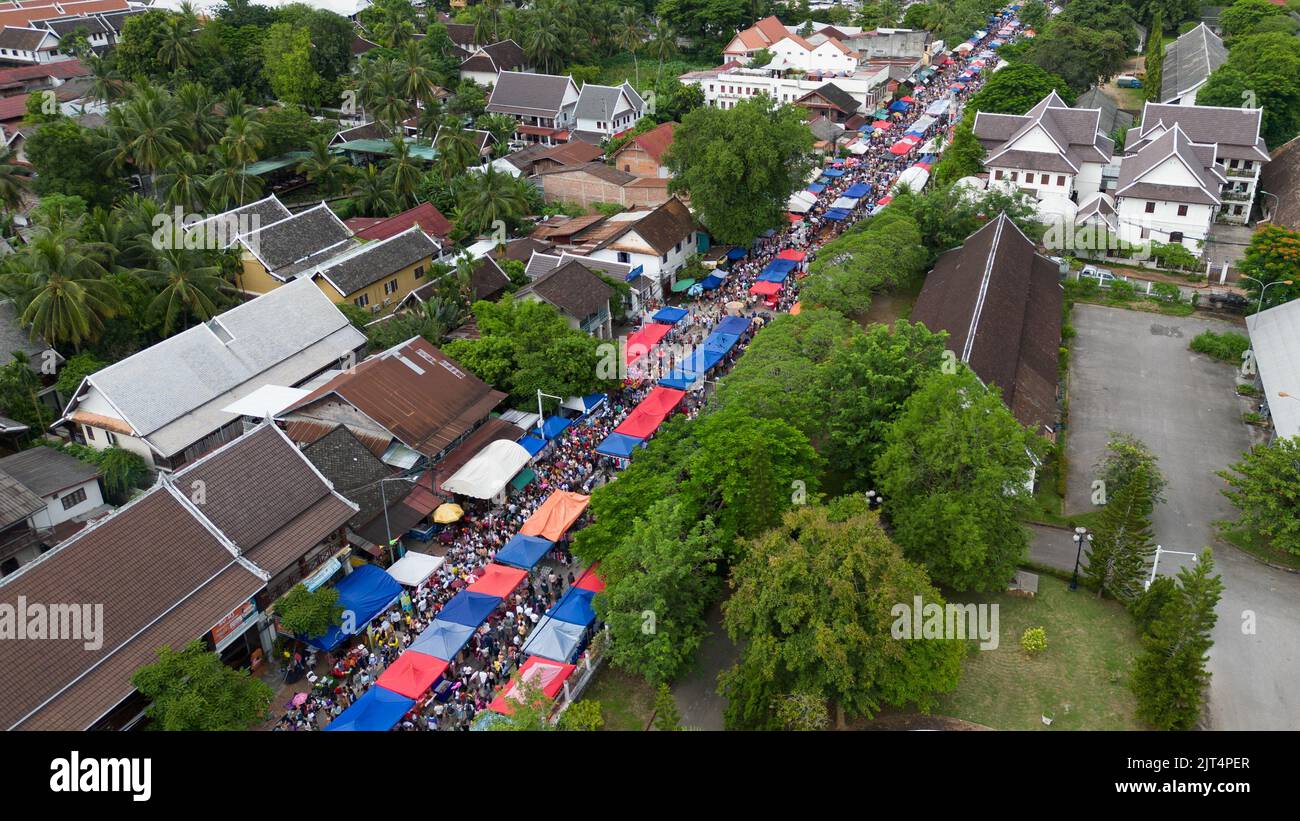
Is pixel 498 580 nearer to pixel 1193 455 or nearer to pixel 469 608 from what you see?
pixel 469 608

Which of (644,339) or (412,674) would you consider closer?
(412,674)

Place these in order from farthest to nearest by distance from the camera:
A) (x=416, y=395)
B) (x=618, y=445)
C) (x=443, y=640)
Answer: (x=618, y=445) → (x=416, y=395) → (x=443, y=640)

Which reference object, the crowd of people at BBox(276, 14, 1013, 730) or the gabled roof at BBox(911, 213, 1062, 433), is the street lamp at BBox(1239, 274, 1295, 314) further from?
the crowd of people at BBox(276, 14, 1013, 730)

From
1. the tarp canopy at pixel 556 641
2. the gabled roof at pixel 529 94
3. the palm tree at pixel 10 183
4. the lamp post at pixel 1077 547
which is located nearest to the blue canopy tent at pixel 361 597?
the tarp canopy at pixel 556 641

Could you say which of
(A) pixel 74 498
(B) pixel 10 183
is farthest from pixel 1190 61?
(B) pixel 10 183

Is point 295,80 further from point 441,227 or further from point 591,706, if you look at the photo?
point 591,706

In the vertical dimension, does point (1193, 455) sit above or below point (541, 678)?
above

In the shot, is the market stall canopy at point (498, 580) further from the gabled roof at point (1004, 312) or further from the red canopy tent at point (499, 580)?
the gabled roof at point (1004, 312)
